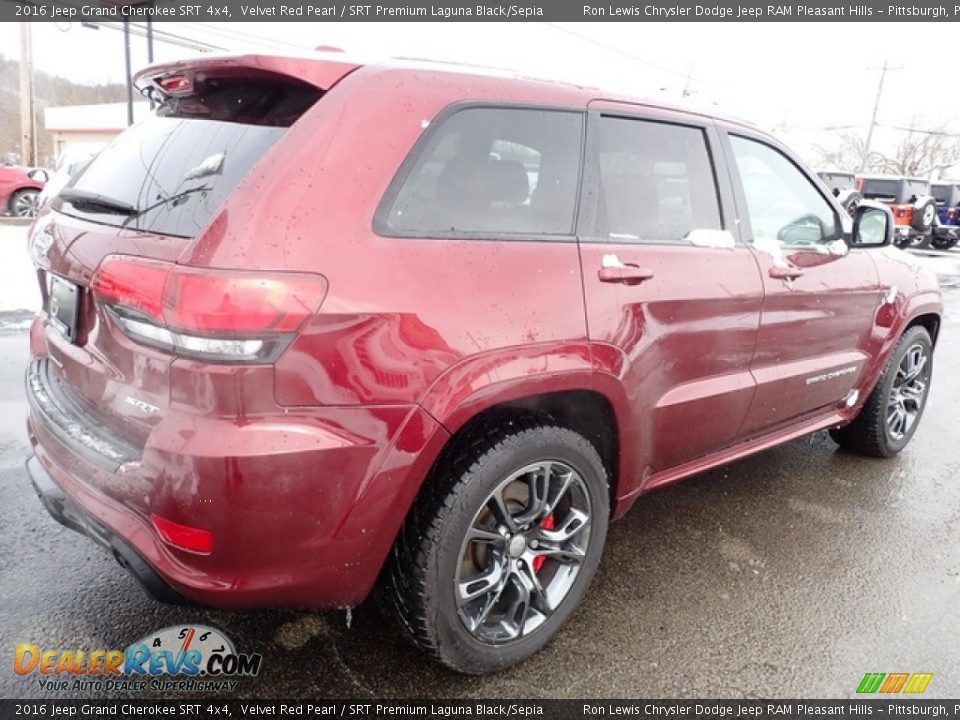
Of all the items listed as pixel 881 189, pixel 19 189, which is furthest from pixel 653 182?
pixel 881 189

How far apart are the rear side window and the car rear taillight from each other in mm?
319

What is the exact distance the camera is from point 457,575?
77.9 inches

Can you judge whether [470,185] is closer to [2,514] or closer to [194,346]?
[194,346]

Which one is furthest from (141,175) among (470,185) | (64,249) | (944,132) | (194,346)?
(944,132)

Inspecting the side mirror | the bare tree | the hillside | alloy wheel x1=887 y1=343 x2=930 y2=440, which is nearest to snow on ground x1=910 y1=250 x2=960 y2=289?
alloy wheel x1=887 y1=343 x2=930 y2=440

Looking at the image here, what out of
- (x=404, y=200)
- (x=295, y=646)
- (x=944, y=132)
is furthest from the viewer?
(x=944, y=132)

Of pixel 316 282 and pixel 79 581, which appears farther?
pixel 79 581

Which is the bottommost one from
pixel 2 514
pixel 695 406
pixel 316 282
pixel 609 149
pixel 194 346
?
pixel 2 514

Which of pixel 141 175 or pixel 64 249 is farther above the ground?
pixel 141 175

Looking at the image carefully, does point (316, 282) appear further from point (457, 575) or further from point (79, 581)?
point (79, 581)

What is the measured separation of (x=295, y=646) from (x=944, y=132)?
234ft

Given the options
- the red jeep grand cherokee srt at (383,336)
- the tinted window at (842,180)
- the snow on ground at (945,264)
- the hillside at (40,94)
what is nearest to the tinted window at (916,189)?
the tinted window at (842,180)

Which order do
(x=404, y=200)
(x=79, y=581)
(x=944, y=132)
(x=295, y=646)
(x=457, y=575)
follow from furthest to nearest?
(x=944, y=132)
(x=79, y=581)
(x=295, y=646)
(x=457, y=575)
(x=404, y=200)

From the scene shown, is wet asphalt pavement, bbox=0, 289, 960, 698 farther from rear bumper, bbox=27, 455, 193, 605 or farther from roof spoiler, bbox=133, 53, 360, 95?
roof spoiler, bbox=133, 53, 360, 95
